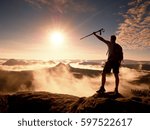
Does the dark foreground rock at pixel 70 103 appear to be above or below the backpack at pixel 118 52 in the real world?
below

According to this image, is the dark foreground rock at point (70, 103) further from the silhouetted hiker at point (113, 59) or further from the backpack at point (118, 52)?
the backpack at point (118, 52)

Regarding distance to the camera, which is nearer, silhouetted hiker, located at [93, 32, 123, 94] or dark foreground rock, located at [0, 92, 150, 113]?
dark foreground rock, located at [0, 92, 150, 113]

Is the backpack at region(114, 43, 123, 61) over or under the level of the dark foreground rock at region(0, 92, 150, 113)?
over

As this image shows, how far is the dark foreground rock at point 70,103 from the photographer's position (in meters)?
8.45

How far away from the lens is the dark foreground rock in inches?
333

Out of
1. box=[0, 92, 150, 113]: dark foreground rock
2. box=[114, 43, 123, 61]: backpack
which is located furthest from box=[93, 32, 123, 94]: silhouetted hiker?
box=[0, 92, 150, 113]: dark foreground rock

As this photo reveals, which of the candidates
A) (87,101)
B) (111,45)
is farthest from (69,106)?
(111,45)

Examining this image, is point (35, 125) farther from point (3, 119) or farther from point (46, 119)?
point (3, 119)

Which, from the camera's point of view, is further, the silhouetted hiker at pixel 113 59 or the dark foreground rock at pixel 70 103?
the silhouetted hiker at pixel 113 59

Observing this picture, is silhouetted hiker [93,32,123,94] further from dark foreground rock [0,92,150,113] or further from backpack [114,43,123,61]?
dark foreground rock [0,92,150,113]

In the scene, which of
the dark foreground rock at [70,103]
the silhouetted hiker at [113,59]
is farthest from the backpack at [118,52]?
the dark foreground rock at [70,103]

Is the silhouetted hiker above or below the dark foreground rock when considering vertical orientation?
above

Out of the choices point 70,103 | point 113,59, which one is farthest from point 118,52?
point 70,103

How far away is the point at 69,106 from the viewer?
1036cm
